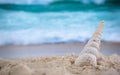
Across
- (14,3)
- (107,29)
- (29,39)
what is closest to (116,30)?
(107,29)

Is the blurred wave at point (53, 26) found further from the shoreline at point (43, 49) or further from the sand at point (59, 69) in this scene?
the sand at point (59, 69)

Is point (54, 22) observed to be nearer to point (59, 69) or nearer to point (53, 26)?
point (53, 26)

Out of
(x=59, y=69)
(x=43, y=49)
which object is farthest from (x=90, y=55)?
(x=43, y=49)

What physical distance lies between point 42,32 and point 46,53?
218 millimetres

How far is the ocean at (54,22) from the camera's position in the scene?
8.47 ft

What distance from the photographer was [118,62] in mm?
2084

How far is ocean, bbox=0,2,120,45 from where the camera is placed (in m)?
2.58

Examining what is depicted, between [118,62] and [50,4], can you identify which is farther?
[50,4]

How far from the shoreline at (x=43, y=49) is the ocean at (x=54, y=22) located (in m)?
0.04

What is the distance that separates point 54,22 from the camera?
266 cm

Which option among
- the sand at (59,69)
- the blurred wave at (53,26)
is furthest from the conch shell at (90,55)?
the blurred wave at (53,26)

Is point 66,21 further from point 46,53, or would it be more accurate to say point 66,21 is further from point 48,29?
point 46,53

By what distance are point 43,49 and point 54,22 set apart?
0.28m

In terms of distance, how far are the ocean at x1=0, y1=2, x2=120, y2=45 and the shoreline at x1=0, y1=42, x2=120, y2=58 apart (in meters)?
0.04
